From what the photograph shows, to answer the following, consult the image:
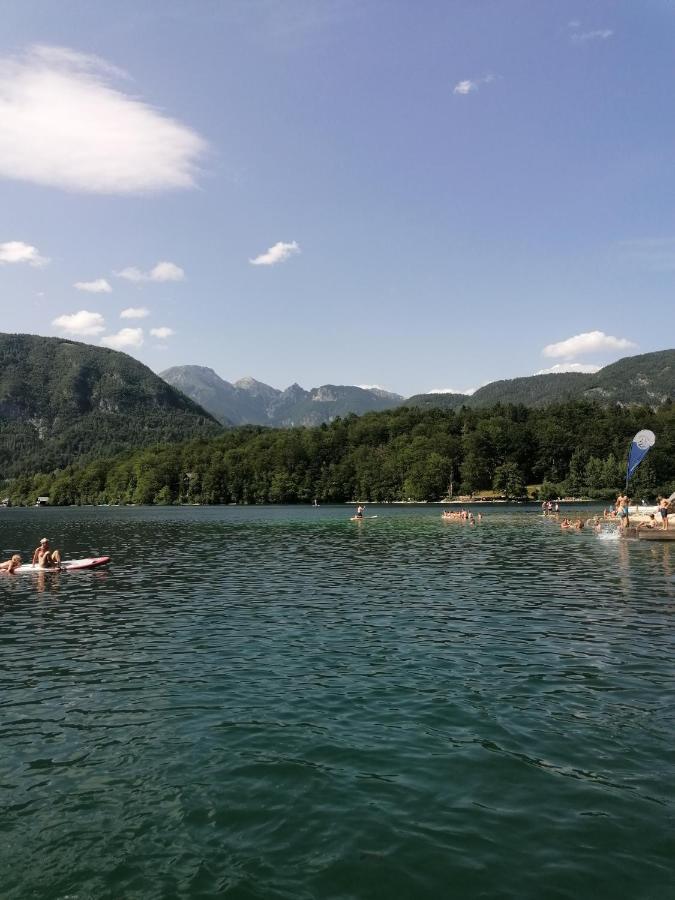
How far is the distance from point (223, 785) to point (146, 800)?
141 cm

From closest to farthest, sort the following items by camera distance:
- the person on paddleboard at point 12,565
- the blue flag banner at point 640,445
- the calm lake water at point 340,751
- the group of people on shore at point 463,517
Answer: the calm lake water at point 340,751
the person on paddleboard at point 12,565
the blue flag banner at point 640,445
the group of people on shore at point 463,517

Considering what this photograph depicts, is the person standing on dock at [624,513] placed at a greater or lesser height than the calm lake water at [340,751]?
greater

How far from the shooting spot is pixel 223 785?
1188cm

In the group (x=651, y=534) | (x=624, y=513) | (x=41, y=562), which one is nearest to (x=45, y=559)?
(x=41, y=562)

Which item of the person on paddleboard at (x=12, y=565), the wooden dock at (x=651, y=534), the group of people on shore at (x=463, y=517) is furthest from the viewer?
the group of people on shore at (x=463, y=517)

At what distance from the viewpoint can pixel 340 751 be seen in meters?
13.3

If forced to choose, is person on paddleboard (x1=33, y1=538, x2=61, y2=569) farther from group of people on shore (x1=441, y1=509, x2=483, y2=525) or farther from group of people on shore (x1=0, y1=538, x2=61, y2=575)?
group of people on shore (x1=441, y1=509, x2=483, y2=525)

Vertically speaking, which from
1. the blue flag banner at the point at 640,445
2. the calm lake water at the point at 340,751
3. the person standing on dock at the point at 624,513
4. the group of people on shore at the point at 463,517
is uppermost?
the blue flag banner at the point at 640,445

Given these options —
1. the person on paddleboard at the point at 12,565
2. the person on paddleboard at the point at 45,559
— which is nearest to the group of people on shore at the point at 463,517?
the person on paddleboard at the point at 45,559

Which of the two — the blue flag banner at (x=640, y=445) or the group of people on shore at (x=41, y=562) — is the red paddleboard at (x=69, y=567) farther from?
the blue flag banner at (x=640, y=445)

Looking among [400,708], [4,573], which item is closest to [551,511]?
[4,573]

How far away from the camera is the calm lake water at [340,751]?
9203 mm

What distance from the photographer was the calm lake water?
30.2 ft

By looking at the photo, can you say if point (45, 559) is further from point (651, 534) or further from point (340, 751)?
point (651, 534)
